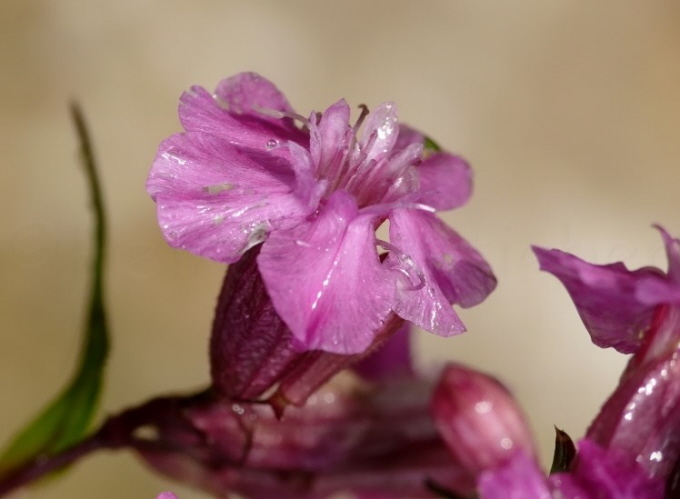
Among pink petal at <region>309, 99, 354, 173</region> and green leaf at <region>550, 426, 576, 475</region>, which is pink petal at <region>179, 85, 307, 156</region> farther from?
green leaf at <region>550, 426, 576, 475</region>

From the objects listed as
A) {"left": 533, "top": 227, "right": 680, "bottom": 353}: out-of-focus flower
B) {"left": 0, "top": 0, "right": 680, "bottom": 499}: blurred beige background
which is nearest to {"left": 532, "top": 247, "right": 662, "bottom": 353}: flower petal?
{"left": 533, "top": 227, "right": 680, "bottom": 353}: out-of-focus flower

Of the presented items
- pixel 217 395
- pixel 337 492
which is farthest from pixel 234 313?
pixel 337 492

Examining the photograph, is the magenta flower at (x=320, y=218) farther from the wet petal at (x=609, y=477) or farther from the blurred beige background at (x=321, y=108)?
the blurred beige background at (x=321, y=108)

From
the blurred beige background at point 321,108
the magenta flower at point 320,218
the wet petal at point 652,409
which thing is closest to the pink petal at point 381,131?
the magenta flower at point 320,218

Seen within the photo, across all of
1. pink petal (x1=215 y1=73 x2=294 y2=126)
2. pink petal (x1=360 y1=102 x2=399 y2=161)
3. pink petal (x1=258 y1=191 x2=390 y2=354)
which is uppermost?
pink petal (x1=360 y1=102 x2=399 y2=161)

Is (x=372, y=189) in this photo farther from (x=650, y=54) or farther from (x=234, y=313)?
(x=650, y=54)

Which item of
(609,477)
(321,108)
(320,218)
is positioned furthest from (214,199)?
(321,108)
